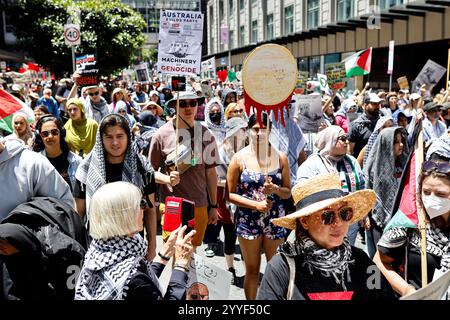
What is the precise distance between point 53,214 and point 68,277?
0.38 meters

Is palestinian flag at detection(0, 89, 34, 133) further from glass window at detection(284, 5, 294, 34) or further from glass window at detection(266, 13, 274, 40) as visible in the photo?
glass window at detection(266, 13, 274, 40)

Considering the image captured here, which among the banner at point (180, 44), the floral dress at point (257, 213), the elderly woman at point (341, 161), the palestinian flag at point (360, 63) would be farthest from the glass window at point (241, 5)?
the floral dress at point (257, 213)

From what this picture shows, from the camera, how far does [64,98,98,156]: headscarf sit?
6453mm

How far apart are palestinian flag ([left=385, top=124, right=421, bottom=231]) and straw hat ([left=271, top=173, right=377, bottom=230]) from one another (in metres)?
0.28

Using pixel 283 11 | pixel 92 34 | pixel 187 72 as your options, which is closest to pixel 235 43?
pixel 283 11

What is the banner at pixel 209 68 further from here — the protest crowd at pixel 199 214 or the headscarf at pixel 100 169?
the headscarf at pixel 100 169

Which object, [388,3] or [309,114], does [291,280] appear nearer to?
[309,114]

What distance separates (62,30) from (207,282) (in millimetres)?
20429

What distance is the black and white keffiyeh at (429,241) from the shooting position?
Answer: 2.55 m

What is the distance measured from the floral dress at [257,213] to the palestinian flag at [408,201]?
1372 mm

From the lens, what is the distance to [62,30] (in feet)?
68.5

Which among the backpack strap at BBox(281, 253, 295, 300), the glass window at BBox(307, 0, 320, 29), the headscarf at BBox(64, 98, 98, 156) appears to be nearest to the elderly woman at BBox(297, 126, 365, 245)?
the backpack strap at BBox(281, 253, 295, 300)

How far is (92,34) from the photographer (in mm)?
21188
